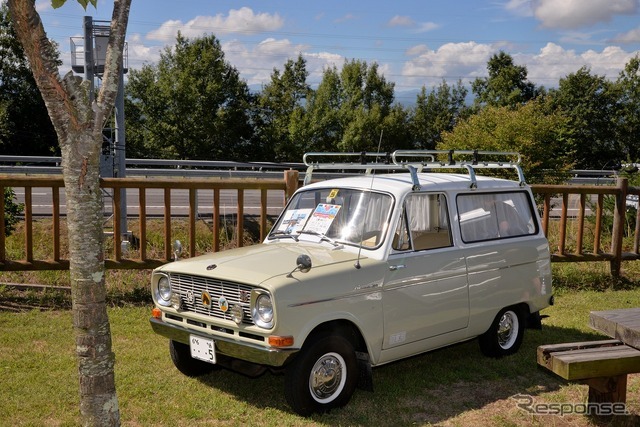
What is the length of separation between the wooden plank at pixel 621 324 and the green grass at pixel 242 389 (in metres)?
0.88

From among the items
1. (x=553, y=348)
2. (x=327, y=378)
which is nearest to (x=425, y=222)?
(x=553, y=348)

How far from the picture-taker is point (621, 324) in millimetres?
4539

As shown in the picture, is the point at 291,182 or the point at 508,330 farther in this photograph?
the point at 291,182

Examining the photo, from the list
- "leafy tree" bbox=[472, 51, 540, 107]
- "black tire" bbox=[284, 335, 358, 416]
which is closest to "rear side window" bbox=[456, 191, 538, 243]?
"black tire" bbox=[284, 335, 358, 416]

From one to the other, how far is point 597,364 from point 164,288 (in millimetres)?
3465

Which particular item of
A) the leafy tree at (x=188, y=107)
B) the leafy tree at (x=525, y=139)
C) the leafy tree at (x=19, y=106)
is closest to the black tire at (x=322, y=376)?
the leafy tree at (x=525, y=139)

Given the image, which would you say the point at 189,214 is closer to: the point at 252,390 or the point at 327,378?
the point at 252,390

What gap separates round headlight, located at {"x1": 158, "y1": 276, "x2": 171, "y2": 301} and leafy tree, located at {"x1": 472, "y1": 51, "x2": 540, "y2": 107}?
51.0 m

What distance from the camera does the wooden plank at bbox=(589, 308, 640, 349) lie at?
4.45 m

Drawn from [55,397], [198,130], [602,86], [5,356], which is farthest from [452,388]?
[602,86]

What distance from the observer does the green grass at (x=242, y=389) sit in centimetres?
499

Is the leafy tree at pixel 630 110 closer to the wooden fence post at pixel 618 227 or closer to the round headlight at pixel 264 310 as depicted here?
the wooden fence post at pixel 618 227

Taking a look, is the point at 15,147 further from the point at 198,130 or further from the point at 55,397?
the point at 55,397

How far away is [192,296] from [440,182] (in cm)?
256
